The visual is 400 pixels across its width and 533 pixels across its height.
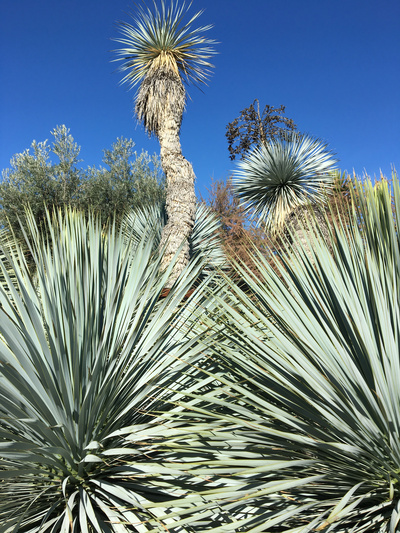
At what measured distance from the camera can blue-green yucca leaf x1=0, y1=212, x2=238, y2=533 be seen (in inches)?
78.7

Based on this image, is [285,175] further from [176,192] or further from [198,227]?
[176,192]

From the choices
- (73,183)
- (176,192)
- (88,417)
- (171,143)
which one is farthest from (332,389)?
(73,183)

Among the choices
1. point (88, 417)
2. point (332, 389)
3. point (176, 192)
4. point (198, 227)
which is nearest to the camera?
point (332, 389)

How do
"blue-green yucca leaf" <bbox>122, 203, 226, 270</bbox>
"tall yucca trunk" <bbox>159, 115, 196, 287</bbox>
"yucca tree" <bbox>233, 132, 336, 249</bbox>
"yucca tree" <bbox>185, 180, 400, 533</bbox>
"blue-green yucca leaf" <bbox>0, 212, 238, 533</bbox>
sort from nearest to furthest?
"yucca tree" <bbox>185, 180, 400, 533</bbox> → "blue-green yucca leaf" <bbox>0, 212, 238, 533</bbox> → "tall yucca trunk" <bbox>159, 115, 196, 287</bbox> → "blue-green yucca leaf" <bbox>122, 203, 226, 270</bbox> → "yucca tree" <bbox>233, 132, 336, 249</bbox>

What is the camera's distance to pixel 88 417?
2242mm

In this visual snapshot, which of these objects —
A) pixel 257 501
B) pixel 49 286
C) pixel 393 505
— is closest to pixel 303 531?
pixel 257 501

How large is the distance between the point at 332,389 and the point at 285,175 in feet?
32.4

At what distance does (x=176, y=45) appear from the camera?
344 inches

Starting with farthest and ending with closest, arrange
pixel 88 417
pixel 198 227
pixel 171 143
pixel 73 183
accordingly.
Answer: pixel 73 183 → pixel 198 227 → pixel 171 143 → pixel 88 417

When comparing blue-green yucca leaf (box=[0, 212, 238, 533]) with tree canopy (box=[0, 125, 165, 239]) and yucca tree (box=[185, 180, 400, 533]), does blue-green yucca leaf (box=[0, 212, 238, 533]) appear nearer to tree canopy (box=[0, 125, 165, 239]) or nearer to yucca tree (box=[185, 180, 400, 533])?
yucca tree (box=[185, 180, 400, 533])

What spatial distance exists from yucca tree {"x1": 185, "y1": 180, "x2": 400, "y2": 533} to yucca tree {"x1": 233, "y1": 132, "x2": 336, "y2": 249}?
8757mm

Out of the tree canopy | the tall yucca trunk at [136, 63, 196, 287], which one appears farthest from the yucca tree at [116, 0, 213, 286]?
the tree canopy

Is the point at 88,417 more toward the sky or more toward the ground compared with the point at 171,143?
more toward the ground

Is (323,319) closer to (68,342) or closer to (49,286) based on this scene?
(68,342)
